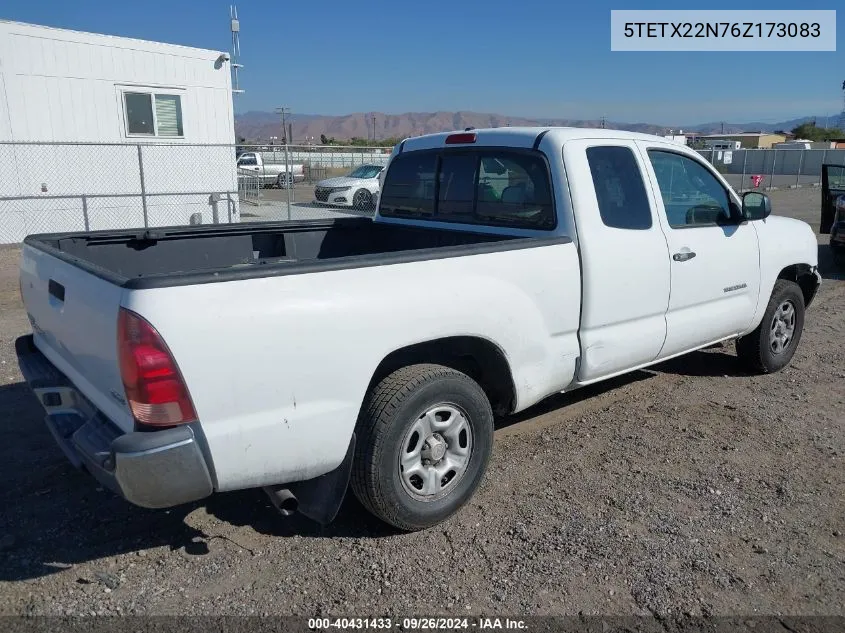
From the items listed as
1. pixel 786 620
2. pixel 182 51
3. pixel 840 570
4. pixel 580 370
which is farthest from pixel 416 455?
pixel 182 51

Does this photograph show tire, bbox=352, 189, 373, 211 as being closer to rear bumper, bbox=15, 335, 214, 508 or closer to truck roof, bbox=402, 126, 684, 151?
truck roof, bbox=402, 126, 684, 151

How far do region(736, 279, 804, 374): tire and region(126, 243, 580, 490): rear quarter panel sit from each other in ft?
10.2

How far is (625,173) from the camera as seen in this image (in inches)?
171

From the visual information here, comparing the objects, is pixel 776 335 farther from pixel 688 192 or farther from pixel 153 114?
pixel 153 114

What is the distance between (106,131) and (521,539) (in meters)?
12.8

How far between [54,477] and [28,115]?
10.7m

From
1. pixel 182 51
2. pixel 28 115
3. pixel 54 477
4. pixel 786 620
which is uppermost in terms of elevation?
pixel 182 51

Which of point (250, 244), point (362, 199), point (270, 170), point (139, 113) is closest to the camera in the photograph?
point (250, 244)

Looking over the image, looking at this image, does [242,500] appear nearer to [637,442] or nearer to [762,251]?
[637,442]

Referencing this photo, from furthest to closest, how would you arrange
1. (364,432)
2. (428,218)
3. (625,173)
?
(428,218), (625,173), (364,432)

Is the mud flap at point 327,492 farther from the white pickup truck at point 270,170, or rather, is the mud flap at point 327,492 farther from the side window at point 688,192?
the white pickup truck at point 270,170

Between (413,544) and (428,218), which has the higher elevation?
(428,218)

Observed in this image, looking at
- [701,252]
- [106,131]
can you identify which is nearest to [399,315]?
[701,252]

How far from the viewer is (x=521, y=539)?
3340 millimetres
